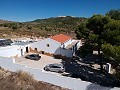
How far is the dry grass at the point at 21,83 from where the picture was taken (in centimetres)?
2375

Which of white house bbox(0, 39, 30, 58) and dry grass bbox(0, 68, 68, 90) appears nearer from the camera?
dry grass bbox(0, 68, 68, 90)

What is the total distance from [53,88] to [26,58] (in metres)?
13.6

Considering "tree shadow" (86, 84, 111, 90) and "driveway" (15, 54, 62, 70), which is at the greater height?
"driveway" (15, 54, 62, 70)

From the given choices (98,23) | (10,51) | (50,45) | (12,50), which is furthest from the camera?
(50,45)

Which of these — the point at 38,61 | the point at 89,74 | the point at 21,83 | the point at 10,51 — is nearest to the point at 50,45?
the point at 38,61

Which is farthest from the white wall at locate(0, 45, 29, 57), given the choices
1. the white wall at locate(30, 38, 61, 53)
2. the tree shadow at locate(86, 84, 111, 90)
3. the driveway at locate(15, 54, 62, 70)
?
the tree shadow at locate(86, 84, 111, 90)

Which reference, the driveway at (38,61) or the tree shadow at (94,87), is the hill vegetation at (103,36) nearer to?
the tree shadow at (94,87)

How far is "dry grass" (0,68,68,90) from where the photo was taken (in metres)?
23.8

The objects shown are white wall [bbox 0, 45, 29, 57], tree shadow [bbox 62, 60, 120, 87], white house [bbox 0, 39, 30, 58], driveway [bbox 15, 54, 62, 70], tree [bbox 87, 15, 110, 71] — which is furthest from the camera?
white house [bbox 0, 39, 30, 58]

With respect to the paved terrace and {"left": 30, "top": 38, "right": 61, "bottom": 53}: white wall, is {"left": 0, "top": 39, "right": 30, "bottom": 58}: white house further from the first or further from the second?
the paved terrace

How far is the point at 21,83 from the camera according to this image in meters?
24.5

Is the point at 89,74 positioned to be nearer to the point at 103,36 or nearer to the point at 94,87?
the point at 103,36

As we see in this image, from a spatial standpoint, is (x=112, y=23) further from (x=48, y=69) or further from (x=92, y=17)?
(x=48, y=69)

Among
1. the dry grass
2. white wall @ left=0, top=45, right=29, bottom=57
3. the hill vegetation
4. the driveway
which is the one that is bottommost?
the dry grass
